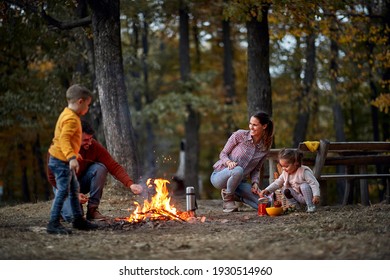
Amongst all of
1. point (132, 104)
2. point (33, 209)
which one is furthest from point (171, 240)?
point (132, 104)

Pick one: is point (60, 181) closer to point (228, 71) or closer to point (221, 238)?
point (221, 238)

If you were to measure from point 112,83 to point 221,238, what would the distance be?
554 cm

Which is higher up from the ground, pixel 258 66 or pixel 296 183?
pixel 258 66

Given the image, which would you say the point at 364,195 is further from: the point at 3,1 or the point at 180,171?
the point at 180,171

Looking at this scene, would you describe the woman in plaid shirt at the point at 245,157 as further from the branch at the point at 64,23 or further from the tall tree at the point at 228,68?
the tall tree at the point at 228,68

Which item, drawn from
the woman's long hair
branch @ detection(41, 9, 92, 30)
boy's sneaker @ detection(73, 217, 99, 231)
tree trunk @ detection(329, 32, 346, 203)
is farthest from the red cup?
tree trunk @ detection(329, 32, 346, 203)

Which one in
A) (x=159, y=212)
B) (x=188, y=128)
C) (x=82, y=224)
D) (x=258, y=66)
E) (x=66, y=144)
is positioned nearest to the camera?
(x=66, y=144)

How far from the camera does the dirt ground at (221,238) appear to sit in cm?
559

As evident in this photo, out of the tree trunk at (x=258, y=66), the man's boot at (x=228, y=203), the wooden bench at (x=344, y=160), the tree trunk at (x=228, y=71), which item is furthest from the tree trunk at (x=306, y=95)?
the man's boot at (x=228, y=203)

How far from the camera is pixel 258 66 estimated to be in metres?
12.3

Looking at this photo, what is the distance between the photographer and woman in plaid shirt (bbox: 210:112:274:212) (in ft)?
30.4

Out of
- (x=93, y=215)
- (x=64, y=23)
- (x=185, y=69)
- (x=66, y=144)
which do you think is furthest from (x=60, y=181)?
(x=185, y=69)
